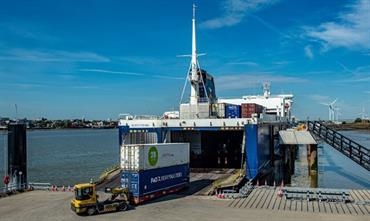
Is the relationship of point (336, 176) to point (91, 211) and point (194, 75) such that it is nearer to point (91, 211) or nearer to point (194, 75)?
point (194, 75)

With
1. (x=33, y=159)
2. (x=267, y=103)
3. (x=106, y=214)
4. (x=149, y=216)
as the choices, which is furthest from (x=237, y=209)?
(x=33, y=159)

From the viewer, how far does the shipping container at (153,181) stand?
24547 mm


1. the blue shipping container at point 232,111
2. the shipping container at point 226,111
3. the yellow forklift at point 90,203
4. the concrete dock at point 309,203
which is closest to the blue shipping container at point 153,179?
the yellow forklift at point 90,203

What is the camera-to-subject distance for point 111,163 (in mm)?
66250

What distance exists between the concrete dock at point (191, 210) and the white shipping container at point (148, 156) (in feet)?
7.01

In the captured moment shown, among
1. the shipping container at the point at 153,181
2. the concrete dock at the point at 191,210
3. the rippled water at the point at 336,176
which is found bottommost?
the rippled water at the point at 336,176

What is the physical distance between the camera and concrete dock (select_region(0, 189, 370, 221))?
2125cm

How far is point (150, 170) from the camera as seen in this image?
25531 millimetres

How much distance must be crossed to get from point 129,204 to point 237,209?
5923mm

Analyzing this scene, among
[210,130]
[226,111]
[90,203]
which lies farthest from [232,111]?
[90,203]

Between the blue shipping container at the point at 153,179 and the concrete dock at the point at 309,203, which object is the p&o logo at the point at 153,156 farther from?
the concrete dock at the point at 309,203

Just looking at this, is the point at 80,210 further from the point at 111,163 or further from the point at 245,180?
the point at 111,163

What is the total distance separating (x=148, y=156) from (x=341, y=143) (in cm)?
1899

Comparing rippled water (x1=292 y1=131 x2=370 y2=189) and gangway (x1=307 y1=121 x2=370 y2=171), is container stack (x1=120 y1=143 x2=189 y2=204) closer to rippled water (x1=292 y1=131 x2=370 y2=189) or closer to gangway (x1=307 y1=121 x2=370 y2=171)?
gangway (x1=307 y1=121 x2=370 y2=171)
